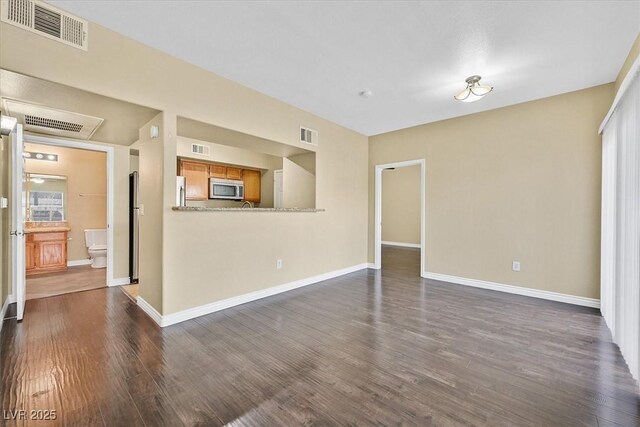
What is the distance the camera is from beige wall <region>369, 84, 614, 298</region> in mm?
3445

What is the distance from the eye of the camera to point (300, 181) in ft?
15.8

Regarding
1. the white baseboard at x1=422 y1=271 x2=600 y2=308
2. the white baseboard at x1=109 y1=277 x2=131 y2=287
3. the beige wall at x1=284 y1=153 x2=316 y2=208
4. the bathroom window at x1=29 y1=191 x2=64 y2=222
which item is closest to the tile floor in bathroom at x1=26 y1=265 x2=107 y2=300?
the white baseboard at x1=109 y1=277 x2=131 y2=287

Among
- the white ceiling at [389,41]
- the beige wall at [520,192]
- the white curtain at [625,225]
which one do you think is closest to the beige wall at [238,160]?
the white ceiling at [389,41]

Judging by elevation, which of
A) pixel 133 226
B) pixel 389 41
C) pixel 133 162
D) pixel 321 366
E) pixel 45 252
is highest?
pixel 389 41

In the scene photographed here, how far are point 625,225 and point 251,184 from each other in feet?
19.9

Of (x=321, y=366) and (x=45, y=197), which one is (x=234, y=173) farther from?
(x=321, y=366)

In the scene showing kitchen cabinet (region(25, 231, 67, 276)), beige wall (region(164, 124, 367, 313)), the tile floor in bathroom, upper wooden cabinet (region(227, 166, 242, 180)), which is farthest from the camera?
upper wooden cabinet (region(227, 166, 242, 180))

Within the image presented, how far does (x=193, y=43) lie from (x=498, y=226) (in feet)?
15.1

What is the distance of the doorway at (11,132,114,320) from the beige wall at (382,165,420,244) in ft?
25.2

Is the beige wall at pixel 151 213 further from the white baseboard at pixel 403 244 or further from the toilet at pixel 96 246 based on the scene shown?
the white baseboard at pixel 403 244

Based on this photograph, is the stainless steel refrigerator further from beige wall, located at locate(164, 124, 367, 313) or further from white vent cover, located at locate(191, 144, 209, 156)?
beige wall, located at locate(164, 124, 367, 313)

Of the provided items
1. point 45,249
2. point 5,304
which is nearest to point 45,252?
point 45,249

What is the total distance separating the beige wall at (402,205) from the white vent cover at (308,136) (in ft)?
17.2

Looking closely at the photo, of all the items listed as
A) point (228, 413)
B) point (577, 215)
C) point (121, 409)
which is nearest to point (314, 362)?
point (228, 413)
